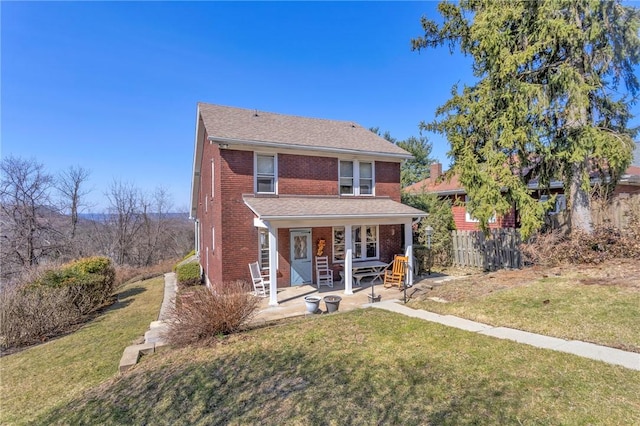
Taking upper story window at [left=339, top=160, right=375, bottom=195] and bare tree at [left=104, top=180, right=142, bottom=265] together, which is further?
bare tree at [left=104, top=180, right=142, bottom=265]

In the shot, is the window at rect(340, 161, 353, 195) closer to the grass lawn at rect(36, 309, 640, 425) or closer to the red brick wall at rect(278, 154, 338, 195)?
the red brick wall at rect(278, 154, 338, 195)

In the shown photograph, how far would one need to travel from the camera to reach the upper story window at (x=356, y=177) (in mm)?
14398

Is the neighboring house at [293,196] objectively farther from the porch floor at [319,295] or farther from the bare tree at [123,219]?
the bare tree at [123,219]

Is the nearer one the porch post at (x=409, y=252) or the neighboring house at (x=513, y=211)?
the porch post at (x=409, y=252)

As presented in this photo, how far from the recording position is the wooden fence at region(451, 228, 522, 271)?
1353 centimetres

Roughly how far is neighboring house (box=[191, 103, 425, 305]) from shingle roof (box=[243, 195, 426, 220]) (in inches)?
1.5

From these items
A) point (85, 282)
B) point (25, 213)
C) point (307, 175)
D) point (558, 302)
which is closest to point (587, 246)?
point (558, 302)

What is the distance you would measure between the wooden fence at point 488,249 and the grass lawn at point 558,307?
4272 mm

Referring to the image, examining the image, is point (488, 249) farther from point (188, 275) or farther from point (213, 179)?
point (188, 275)

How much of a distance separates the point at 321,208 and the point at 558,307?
294 inches

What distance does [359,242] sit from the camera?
14.2 meters

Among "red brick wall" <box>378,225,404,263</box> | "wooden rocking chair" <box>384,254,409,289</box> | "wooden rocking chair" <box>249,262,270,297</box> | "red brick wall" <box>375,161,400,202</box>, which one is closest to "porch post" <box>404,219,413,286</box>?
"wooden rocking chair" <box>384,254,409,289</box>

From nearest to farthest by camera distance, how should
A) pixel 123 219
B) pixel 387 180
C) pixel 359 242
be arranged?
pixel 359 242 → pixel 387 180 → pixel 123 219

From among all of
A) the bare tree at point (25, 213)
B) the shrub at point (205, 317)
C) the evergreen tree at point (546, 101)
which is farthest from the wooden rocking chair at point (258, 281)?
the bare tree at point (25, 213)
